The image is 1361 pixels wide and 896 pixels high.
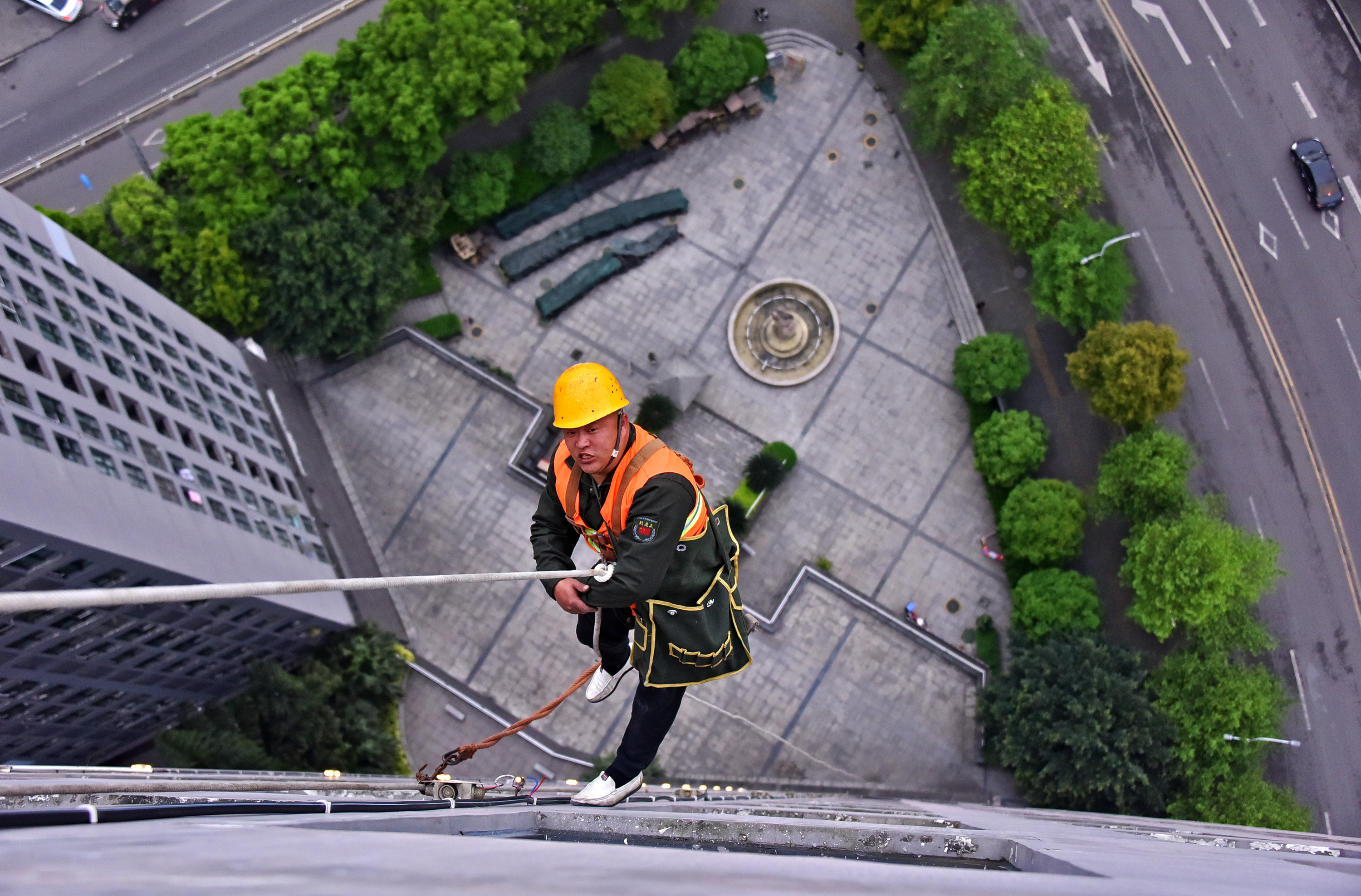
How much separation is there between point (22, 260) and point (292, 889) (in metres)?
26.9

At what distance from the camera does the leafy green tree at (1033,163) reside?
31.9 meters

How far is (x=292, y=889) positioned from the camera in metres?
4.65

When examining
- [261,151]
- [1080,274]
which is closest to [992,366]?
[1080,274]

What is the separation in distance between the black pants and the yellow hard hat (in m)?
4.55

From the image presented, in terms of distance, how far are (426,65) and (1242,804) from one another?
119 ft

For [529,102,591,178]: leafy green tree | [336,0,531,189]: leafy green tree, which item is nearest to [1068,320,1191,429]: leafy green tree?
[529,102,591,178]: leafy green tree

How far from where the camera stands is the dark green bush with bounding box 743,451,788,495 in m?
34.1

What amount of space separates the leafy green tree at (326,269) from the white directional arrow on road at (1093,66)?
2752cm

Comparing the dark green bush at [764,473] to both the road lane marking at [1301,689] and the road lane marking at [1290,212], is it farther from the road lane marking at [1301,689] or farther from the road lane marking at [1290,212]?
the road lane marking at [1290,212]

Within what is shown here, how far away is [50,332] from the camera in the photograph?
971 inches

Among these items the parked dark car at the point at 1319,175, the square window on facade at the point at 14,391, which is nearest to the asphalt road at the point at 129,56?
the square window on facade at the point at 14,391

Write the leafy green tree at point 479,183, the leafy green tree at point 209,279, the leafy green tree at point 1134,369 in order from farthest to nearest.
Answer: the leafy green tree at point 479,183 < the leafy green tree at point 209,279 < the leafy green tree at point 1134,369

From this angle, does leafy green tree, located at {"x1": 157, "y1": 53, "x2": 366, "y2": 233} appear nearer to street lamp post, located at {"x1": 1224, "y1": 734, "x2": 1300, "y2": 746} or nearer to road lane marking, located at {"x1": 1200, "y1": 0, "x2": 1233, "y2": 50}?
road lane marking, located at {"x1": 1200, "y1": 0, "x2": 1233, "y2": 50}

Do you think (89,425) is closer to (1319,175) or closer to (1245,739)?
(1245,739)
